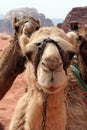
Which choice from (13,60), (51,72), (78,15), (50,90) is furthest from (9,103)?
(78,15)

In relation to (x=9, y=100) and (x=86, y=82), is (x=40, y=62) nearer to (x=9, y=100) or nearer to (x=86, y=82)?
(x=86, y=82)

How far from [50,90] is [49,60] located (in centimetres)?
21

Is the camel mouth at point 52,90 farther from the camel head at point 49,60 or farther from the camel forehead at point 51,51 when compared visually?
the camel forehead at point 51,51

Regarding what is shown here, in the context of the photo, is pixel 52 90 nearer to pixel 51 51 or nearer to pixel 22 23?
pixel 51 51

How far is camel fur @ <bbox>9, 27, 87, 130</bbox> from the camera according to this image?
7.66 feet

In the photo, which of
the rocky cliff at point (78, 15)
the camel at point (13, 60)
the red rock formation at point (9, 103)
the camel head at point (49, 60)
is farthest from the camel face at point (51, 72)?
the rocky cliff at point (78, 15)

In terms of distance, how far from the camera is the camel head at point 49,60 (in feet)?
7.56

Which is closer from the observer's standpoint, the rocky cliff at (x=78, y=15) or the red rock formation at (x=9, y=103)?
the red rock formation at (x=9, y=103)

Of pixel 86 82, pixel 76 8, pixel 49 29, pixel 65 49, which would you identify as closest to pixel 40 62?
pixel 65 49

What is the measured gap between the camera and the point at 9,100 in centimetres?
1093

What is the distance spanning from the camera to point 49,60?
7.61 ft

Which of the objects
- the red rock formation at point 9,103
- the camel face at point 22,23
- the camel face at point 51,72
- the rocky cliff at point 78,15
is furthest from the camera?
the rocky cliff at point 78,15

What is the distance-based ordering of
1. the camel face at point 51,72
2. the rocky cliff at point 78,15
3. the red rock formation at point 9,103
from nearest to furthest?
the camel face at point 51,72, the red rock formation at point 9,103, the rocky cliff at point 78,15

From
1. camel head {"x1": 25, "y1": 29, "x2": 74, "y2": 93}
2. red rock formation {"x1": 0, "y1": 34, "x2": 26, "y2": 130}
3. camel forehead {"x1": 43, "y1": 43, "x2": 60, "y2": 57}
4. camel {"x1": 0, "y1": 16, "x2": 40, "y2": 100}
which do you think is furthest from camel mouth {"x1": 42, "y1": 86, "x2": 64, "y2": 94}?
red rock formation {"x1": 0, "y1": 34, "x2": 26, "y2": 130}
